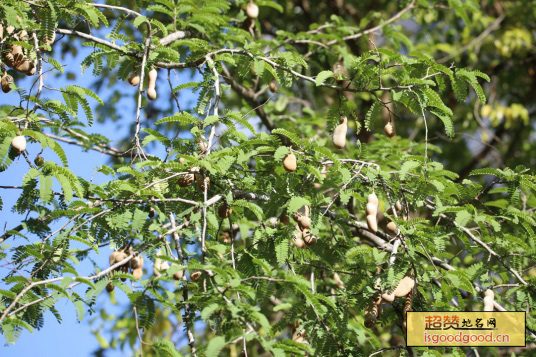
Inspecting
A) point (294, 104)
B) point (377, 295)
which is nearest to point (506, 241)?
point (377, 295)

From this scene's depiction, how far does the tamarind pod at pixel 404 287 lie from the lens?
215 centimetres

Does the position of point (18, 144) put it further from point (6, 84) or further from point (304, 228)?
point (304, 228)

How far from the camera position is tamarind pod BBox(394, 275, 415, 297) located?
7.06 ft

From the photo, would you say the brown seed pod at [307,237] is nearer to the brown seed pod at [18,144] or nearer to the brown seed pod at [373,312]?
the brown seed pod at [373,312]

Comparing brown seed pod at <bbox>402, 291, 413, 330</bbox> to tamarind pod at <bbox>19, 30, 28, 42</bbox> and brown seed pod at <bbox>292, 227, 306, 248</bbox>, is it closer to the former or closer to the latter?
brown seed pod at <bbox>292, 227, 306, 248</bbox>

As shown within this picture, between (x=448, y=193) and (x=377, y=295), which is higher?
(x=448, y=193)

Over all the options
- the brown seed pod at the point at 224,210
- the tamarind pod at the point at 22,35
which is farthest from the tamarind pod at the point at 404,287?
the tamarind pod at the point at 22,35

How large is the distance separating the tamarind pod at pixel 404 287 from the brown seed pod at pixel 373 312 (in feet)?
0.24

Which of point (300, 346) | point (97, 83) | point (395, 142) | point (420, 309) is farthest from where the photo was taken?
point (97, 83)

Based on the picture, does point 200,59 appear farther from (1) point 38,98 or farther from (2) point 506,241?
(2) point 506,241

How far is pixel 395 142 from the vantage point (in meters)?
4.06

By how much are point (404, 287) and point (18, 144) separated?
4.56ft

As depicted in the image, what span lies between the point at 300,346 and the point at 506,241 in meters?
1.10

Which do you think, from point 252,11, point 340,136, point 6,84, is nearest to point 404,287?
point 340,136
